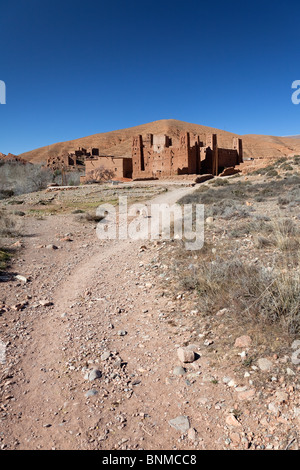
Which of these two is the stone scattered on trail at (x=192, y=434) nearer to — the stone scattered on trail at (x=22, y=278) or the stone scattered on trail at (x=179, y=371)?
the stone scattered on trail at (x=179, y=371)

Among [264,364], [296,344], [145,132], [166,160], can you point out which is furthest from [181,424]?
[145,132]

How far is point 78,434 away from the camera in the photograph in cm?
228

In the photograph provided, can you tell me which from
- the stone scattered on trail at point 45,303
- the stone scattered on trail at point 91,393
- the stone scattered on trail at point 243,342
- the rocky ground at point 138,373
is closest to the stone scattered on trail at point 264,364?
the rocky ground at point 138,373

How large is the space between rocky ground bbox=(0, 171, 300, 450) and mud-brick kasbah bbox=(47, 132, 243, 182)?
26.6 meters

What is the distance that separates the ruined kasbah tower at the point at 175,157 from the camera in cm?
3102

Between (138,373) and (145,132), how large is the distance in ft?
287

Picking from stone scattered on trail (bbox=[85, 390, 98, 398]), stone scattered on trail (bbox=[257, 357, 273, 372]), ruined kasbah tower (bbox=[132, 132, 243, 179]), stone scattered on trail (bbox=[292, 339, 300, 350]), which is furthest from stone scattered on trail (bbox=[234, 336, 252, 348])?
ruined kasbah tower (bbox=[132, 132, 243, 179])

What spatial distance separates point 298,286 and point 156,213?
9.95 metres

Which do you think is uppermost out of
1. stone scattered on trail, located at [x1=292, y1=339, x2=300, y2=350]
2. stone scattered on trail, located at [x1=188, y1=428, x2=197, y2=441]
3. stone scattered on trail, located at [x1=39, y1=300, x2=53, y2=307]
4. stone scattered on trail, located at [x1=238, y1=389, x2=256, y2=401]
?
stone scattered on trail, located at [x1=292, y1=339, x2=300, y2=350]

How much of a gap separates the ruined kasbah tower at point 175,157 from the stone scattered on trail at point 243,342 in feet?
92.1

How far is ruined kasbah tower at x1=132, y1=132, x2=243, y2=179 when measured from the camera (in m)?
31.0

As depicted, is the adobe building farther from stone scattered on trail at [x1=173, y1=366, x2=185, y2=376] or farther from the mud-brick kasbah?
stone scattered on trail at [x1=173, y1=366, x2=185, y2=376]

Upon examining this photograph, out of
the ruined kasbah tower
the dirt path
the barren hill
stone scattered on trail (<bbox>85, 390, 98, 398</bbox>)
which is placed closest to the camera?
the dirt path

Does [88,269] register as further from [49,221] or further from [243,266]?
[49,221]
